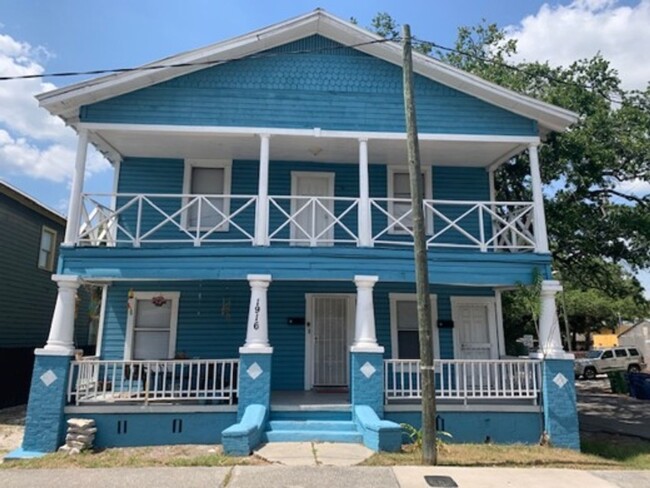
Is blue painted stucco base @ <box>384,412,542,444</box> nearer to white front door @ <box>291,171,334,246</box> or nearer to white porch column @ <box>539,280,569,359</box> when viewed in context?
white porch column @ <box>539,280,569,359</box>

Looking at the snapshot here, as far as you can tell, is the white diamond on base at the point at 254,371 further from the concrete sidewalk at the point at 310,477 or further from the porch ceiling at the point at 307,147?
the porch ceiling at the point at 307,147

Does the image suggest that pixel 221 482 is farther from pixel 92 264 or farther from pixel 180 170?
pixel 180 170

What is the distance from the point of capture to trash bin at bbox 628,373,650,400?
1931cm

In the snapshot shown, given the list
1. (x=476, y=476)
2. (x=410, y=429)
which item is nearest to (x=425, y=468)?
(x=476, y=476)

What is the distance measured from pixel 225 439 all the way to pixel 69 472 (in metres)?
2.17

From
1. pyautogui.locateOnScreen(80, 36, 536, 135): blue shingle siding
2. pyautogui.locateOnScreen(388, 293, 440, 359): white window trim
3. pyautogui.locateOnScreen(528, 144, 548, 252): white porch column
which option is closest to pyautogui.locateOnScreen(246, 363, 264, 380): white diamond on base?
pyautogui.locateOnScreen(388, 293, 440, 359): white window trim

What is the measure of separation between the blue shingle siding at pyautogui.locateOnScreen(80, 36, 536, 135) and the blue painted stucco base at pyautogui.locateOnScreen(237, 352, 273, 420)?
15.5ft

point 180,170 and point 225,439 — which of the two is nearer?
point 225,439

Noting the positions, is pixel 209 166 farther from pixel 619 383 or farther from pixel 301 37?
pixel 619 383

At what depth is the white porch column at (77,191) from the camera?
9.62 metres

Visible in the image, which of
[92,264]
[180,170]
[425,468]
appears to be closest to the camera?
[425,468]

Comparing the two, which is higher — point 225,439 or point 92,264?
point 92,264

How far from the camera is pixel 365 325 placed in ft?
30.9

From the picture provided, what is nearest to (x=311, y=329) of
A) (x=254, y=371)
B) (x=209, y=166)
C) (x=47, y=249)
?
(x=254, y=371)
